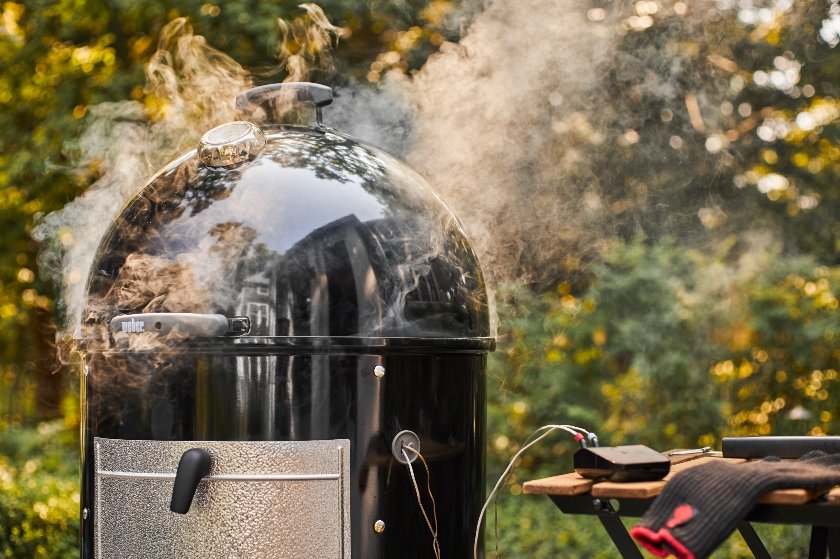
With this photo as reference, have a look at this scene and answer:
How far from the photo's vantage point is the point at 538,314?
6.54m

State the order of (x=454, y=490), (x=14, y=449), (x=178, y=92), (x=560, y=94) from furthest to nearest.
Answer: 1. (x=14, y=449)
2. (x=560, y=94)
3. (x=178, y=92)
4. (x=454, y=490)

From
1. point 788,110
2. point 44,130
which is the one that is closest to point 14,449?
point 44,130

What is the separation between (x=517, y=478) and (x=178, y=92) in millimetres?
4042

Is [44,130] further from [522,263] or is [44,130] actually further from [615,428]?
[615,428]

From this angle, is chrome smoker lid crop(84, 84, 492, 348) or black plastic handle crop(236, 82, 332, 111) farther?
black plastic handle crop(236, 82, 332, 111)

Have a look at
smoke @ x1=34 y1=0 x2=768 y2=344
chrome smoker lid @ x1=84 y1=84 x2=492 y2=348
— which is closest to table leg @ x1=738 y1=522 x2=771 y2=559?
chrome smoker lid @ x1=84 y1=84 x2=492 y2=348

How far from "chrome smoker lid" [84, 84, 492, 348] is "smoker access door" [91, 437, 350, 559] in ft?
0.94

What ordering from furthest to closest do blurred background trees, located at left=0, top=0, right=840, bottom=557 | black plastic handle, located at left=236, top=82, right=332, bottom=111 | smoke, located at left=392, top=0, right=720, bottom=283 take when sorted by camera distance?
blurred background trees, located at left=0, top=0, right=840, bottom=557 < smoke, located at left=392, top=0, right=720, bottom=283 < black plastic handle, located at left=236, top=82, right=332, bottom=111

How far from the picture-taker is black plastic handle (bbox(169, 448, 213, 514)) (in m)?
2.37

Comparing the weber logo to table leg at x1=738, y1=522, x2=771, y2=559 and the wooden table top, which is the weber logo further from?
table leg at x1=738, y1=522, x2=771, y2=559

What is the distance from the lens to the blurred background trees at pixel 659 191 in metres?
6.00

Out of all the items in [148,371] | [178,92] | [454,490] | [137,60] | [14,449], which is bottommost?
[14,449]

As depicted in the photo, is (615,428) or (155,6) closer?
(155,6)

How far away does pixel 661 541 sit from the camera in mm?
1779
